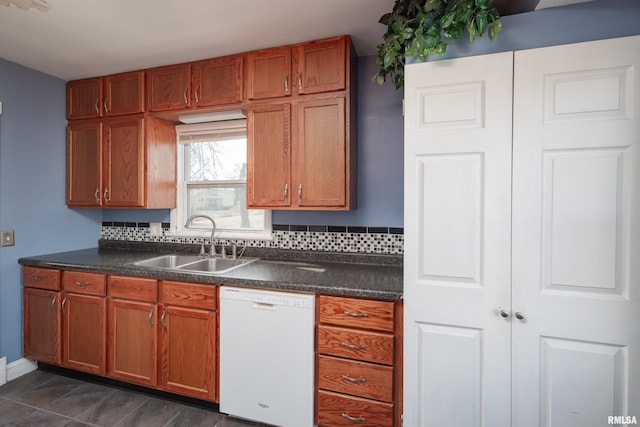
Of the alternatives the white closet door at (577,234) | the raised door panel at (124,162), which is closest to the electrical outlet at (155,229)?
the raised door panel at (124,162)

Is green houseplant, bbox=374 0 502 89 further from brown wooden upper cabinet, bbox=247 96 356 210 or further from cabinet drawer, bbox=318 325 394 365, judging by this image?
cabinet drawer, bbox=318 325 394 365

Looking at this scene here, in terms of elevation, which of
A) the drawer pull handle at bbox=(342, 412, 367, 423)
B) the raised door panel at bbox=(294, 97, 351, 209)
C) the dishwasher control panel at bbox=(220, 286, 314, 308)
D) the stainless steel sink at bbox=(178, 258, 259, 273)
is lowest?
the drawer pull handle at bbox=(342, 412, 367, 423)

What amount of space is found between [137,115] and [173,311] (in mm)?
1554

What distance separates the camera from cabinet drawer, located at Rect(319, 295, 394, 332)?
1.63m

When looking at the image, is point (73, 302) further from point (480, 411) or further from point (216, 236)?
point (480, 411)

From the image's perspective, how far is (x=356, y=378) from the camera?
5.52ft

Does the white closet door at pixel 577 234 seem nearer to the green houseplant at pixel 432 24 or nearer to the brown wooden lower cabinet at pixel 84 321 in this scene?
the green houseplant at pixel 432 24

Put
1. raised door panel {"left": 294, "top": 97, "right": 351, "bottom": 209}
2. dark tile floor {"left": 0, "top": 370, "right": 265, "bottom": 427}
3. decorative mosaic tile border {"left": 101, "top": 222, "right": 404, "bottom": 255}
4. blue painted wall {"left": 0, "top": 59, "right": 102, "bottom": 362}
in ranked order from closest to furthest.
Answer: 1. dark tile floor {"left": 0, "top": 370, "right": 265, "bottom": 427}
2. raised door panel {"left": 294, "top": 97, "right": 351, "bottom": 209}
3. decorative mosaic tile border {"left": 101, "top": 222, "right": 404, "bottom": 255}
4. blue painted wall {"left": 0, "top": 59, "right": 102, "bottom": 362}

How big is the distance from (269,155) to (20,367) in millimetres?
2470

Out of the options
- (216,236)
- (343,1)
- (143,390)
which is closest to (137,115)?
(216,236)

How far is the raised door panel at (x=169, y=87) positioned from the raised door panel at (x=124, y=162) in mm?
208

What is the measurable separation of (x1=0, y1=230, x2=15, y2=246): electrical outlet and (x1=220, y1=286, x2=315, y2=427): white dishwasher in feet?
5.90

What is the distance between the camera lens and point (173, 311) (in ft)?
6.66

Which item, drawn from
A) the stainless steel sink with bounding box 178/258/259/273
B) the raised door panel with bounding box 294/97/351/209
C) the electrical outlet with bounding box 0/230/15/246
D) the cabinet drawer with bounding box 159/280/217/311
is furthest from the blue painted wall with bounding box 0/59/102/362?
the raised door panel with bounding box 294/97/351/209
